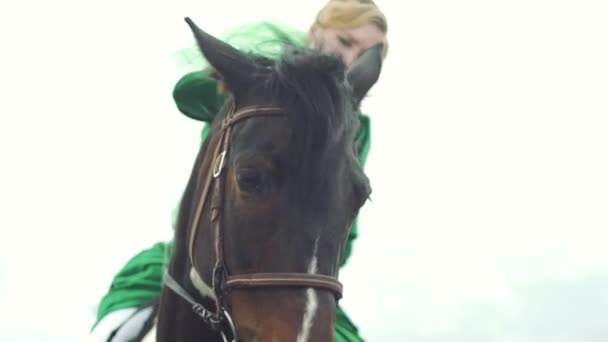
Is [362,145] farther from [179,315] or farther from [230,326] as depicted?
[230,326]

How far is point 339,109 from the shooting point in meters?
4.38

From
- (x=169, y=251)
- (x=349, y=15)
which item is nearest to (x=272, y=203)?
(x=169, y=251)

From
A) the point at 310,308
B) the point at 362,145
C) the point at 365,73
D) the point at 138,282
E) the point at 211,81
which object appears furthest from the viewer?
the point at 362,145

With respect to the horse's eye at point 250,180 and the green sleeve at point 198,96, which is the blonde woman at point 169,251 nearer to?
the green sleeve at point 198,96

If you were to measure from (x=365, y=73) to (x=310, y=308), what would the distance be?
5.84ft

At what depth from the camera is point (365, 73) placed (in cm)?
523

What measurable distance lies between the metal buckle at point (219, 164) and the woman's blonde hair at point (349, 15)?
2.20 meters

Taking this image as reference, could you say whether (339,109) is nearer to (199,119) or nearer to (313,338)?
(313,338)

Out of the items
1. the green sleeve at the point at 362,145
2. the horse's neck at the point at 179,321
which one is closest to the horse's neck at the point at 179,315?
the horse's neck at the point at 179,321

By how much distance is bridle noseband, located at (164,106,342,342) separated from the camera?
3.93m

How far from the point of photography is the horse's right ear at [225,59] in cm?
453

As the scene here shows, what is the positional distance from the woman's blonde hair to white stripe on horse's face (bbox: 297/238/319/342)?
2.75 meters

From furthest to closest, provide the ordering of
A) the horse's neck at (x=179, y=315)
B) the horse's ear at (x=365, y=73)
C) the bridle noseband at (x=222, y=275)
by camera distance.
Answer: the horse's ear at (x=365, y=73)
the horse's neck at (x=179, y=315)
the bridle noseband at (x=222, y=275)

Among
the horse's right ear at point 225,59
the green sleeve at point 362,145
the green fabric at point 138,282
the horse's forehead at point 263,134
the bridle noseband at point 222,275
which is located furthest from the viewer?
the green sleeve at point 362,145
